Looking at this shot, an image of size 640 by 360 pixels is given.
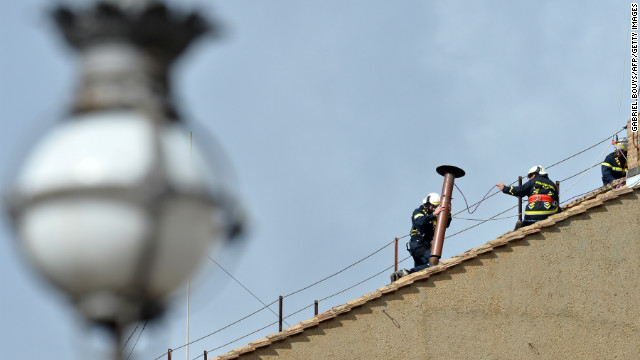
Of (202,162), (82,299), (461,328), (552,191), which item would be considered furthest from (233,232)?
(552,191)

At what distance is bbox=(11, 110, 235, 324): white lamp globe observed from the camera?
259 cm

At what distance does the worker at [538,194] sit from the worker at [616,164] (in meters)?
2.76

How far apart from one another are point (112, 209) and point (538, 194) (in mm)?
14985

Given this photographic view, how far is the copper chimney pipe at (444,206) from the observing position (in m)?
17.1

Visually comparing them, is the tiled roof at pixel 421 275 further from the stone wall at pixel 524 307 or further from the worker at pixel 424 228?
the worker at pixel 424 228

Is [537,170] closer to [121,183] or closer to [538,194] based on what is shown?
[538,194]

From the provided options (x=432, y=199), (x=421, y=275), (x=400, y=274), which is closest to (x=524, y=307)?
(x=421, y=275)

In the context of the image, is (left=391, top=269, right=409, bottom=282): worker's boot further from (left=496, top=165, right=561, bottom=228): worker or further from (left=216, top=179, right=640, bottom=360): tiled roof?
(left=496, top=165, right=561, bottom=228): worker

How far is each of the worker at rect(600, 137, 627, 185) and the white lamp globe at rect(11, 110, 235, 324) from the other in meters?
18.1

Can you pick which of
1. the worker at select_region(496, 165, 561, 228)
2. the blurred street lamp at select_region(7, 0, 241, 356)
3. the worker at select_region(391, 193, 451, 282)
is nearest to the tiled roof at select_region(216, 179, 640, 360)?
the worker at select_region(496, 165, 561, 228)

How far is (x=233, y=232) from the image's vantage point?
276cm

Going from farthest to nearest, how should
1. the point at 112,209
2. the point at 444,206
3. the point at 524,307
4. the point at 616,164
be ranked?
the point at 616,164, the point at 444,206, the point at 524,307, the point at 112,209

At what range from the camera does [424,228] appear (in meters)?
17.9

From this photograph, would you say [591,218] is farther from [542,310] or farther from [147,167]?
[147,167]
